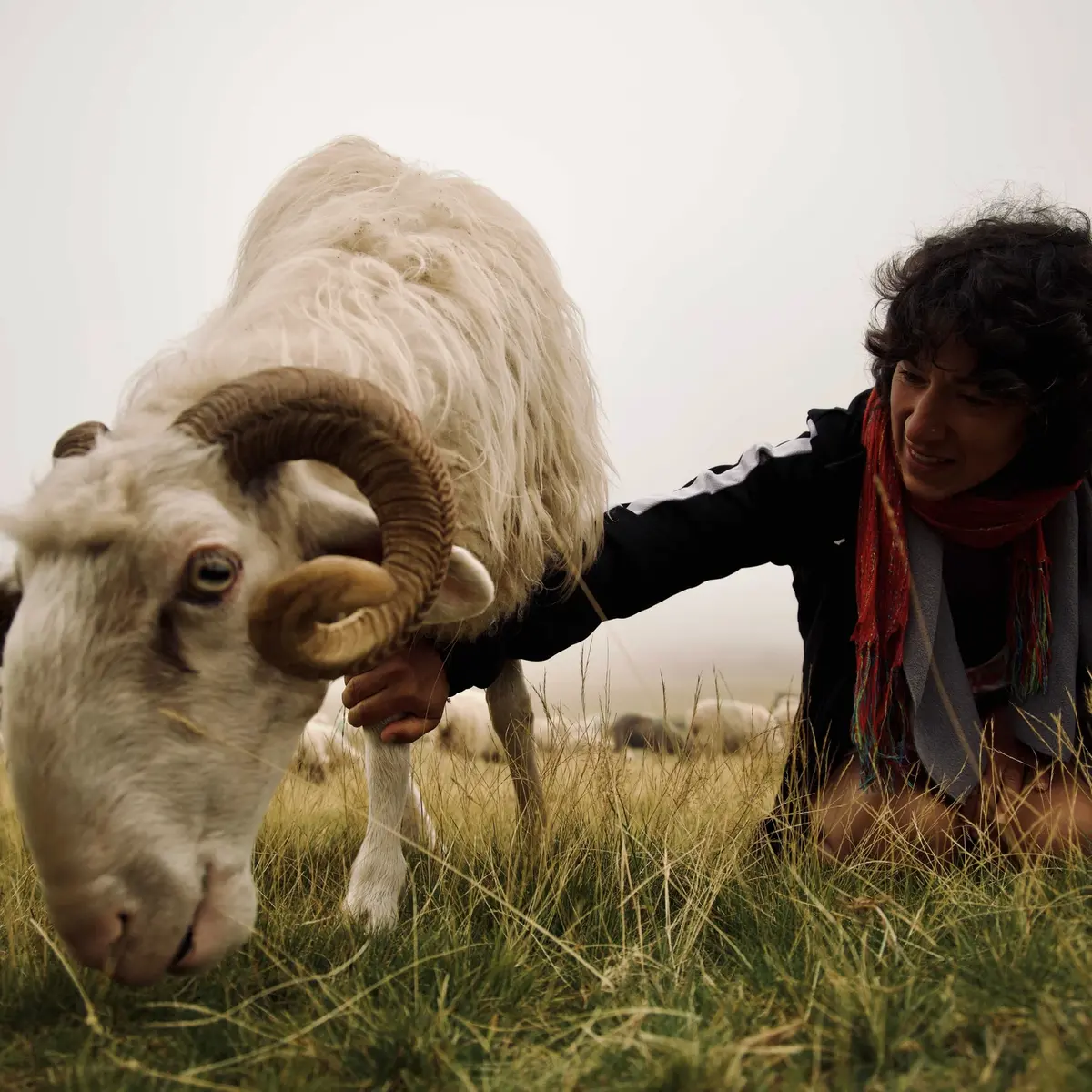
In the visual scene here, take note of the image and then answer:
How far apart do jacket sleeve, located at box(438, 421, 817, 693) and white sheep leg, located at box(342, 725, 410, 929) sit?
38 centimetres

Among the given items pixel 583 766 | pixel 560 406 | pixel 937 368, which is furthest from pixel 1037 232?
pixel 583 766

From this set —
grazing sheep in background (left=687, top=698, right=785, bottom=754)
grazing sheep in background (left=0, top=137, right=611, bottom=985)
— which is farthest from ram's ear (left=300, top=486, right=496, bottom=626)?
grazing sheep in background (left=687, top=698, right=785, bottom=754)

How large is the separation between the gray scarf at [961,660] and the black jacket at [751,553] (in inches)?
11.4

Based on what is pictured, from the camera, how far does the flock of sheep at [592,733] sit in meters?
3.23

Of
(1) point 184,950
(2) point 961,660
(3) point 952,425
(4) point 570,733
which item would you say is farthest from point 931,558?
(1) point 184,950

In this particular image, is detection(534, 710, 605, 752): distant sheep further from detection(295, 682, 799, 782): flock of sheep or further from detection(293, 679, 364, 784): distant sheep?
detection(293, 679, 364, 784): distant sheep

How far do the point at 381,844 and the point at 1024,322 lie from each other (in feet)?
7.48

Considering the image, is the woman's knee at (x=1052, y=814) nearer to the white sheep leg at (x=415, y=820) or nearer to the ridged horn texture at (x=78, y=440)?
the white sheep leg at (x=415, y=820)

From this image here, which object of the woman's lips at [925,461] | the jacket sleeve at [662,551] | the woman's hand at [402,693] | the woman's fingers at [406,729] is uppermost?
the woman's lips at [925,461]

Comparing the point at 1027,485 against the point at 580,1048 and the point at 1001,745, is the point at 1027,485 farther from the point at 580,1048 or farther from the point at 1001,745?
the point at 580,1048

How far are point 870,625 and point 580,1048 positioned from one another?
163 centimetres

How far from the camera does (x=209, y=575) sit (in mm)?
1768

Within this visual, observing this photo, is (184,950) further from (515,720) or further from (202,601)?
(515,720)

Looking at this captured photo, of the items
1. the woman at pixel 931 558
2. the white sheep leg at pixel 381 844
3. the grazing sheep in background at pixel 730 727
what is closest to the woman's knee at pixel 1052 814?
the woman at pixel 931 558
